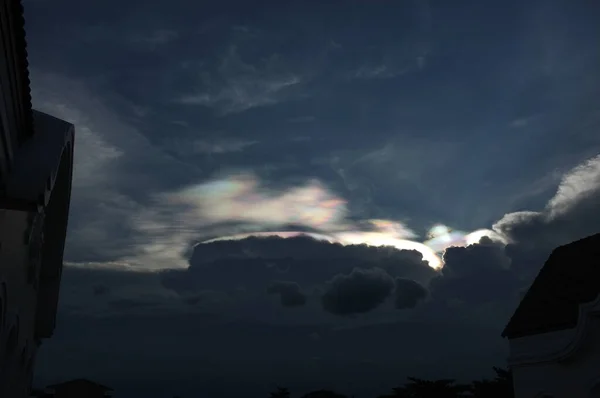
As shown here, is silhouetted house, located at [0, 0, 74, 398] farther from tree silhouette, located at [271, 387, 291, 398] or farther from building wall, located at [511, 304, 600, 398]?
tree silhouette, located at [271, 387, 291, 398]

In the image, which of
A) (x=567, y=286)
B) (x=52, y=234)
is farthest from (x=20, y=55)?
(x=567, y=286)

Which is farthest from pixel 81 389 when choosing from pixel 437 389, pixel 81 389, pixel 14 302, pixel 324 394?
pixel 324 394

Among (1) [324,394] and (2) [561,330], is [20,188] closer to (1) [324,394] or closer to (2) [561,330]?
(2) [561,330]

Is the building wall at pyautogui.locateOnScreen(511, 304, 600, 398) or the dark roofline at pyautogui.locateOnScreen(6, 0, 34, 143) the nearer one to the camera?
the dark roofline at pyautogui.locateOnScreen(6, 0, 34, 143)

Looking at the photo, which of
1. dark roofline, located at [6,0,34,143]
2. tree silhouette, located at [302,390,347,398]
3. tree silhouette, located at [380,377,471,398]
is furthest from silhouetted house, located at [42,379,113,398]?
→ tree silhouette, located at [302,390,347,398]

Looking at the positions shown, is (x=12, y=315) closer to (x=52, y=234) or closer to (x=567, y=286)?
(x=52, y=234)

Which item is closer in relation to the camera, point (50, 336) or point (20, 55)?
point (20, 55)
